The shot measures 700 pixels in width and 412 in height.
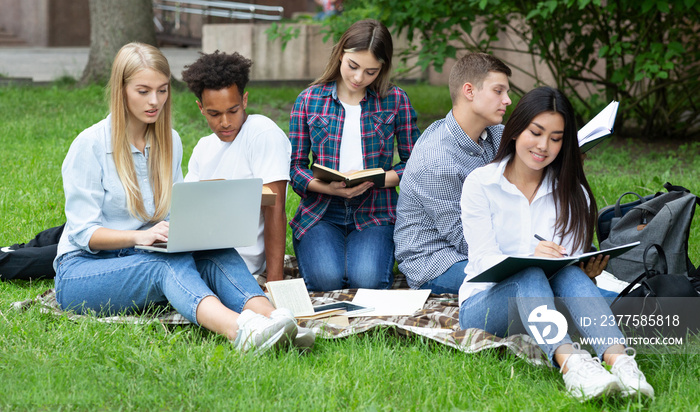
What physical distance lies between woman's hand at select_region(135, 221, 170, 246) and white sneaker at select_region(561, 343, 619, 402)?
5.62 ft

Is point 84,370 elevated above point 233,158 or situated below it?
Answer: below

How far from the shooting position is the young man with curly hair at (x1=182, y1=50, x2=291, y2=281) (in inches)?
151

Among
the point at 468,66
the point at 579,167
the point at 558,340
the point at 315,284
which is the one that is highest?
the point at 468,66

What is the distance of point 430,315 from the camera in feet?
11.6

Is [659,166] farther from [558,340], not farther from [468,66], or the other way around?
[558,340]

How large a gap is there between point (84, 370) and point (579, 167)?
2150 mm

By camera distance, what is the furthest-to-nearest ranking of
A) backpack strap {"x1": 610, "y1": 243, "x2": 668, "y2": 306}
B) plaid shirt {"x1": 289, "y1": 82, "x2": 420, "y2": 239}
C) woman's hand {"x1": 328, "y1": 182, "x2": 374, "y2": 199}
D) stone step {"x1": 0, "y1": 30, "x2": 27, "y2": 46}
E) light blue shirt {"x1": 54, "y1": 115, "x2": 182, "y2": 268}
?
stone step {"x1": 0, "y1": 30, "x2": 27, "y2": 46}
plaid shirt {"x1": 289, "y1": 82, "x2": 420, "y2": 239}
woman's hand {"x1": 328, "y1": 182, "x2": 374, "y2": 199}
light blue shirt {"x1": 54, "y1": 115, "x2": 182, "y2": 268}
backpack strap {"x1": 610, "y1": 243, "x2": 668, "y2": 306}

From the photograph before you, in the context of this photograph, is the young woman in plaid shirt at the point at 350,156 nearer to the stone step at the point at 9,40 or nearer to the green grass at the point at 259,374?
the green grass at the point at 259,374

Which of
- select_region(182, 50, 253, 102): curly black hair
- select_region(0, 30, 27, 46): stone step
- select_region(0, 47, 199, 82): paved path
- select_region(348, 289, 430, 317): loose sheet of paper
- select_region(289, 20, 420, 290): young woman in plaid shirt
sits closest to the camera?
select_region(348, 289, 430, 317): loose sheet of paper

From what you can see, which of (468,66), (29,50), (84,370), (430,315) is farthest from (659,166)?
(29,50)

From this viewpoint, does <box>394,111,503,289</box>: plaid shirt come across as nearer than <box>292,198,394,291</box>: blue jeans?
Yes

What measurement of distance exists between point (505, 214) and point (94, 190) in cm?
181

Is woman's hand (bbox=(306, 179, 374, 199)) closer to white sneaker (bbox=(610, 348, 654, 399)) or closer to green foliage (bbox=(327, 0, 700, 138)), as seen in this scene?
white sneaker (bbox=(610, 348, 654, 399))

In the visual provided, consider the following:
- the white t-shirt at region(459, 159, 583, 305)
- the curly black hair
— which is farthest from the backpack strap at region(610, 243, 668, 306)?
the curly black hair
